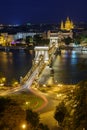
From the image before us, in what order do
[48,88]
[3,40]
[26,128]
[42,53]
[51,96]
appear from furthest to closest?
[3,40], [42,53], [48,88], [51,96], [26,128]

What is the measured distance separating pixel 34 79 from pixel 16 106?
989 cm

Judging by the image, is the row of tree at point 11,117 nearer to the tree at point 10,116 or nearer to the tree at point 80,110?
the tree at point 10,116

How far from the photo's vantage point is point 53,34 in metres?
40.7

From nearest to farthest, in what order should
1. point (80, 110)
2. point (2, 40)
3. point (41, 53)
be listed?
point (80, 110)
point (41, 53)
point (2, 40)

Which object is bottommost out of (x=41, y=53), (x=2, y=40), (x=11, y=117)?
(x=2, y=40)

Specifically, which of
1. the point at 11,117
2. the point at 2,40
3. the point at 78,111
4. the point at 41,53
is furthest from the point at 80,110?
the point at 2,40

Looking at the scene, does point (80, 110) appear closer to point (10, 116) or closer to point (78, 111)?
point (78, 111)

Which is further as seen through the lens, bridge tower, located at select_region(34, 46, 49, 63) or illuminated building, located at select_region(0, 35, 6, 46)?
illuminated building, located at select_region(0, 35, 6, 46)

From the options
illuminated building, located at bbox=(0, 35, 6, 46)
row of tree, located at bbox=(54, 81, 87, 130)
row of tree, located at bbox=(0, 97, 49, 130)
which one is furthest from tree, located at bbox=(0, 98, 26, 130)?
illuminated building, located at bbox=(0, 35, 6, 46)

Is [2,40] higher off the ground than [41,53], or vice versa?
[41,53]

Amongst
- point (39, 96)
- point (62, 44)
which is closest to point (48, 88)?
point (39, 96)

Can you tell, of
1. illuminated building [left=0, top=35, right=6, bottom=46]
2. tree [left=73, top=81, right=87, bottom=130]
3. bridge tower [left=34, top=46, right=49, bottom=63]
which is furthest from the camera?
illuminated building [left=0, top=35, right=6, bottom=46]

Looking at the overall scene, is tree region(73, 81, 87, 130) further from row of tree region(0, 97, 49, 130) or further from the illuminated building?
the illuminated building

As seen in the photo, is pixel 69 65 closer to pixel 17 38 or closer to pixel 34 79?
pixel 34 79
